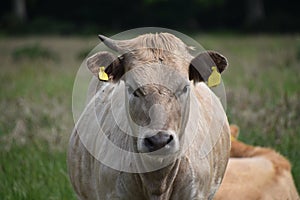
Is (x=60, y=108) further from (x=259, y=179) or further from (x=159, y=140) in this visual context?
(x=159, y=140)

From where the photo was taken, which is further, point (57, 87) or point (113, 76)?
point (57, 87)

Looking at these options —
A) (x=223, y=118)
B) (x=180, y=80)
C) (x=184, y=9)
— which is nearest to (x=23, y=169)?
(x=223, y=118)

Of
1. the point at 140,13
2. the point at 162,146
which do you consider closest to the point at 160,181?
the point at 162,146

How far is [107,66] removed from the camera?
450 centimetres

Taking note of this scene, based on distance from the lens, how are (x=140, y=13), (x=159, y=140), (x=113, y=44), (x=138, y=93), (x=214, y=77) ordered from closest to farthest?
(x=159, y=140) < (x=138, y=93) < (x=113, y=44) < (x=214, y=77) < (x=140, y=13)

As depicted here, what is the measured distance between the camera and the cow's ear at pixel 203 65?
4.55 meters

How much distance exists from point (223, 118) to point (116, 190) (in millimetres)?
1341

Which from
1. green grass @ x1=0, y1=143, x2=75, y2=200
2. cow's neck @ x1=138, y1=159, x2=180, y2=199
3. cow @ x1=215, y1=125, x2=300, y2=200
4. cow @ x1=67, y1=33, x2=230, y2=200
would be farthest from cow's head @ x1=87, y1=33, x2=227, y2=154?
green grass @ x1=0, y1=143, x2=75, y2=200

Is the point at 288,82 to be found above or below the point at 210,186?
below

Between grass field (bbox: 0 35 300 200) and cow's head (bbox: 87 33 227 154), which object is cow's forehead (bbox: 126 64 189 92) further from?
grass field (bbox: 0 35 300 200)

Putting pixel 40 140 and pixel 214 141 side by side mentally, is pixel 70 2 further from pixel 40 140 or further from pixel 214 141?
pixel 214 141

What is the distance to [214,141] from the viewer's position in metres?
5.03

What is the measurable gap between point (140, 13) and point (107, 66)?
42.0m

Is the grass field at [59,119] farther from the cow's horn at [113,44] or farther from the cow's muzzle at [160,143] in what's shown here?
the cow's muzzle at [160,143]
